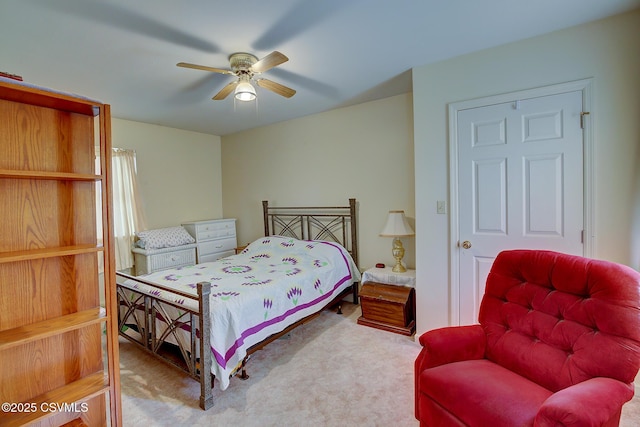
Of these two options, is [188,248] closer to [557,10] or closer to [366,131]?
[366,131]

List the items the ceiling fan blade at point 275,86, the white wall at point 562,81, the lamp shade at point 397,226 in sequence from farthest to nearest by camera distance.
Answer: the lamp shade at point 397,226 < the ceiling fan blade at point 275,86 < the white wall at point 562,81

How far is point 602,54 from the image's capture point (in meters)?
2.08

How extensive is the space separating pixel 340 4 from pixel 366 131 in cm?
200

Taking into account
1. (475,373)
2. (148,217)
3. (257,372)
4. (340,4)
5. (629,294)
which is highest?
(340,4)

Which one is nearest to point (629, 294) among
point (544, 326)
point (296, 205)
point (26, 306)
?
point (544, 326)

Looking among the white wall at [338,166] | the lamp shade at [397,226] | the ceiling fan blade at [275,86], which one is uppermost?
the ceiling fan blade at [275,86]

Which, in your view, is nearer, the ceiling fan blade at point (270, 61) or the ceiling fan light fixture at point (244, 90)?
the ceiling fan blade at point (270, 61)

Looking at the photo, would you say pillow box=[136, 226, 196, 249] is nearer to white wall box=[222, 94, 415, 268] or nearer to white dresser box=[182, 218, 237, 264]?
white dresser box=[182, 218, 237, 264]

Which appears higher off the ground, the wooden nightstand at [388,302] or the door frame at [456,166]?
the door frame at [456,166]

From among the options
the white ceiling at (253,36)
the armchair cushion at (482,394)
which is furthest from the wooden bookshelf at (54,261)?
the armchair cushion at (482,394)

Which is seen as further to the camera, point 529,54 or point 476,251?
point 476,251

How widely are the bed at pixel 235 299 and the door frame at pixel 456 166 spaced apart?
4.22 ft

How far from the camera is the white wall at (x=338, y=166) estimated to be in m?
3.55

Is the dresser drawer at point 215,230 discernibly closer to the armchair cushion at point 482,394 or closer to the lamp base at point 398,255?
the lamp base at point 398,255
